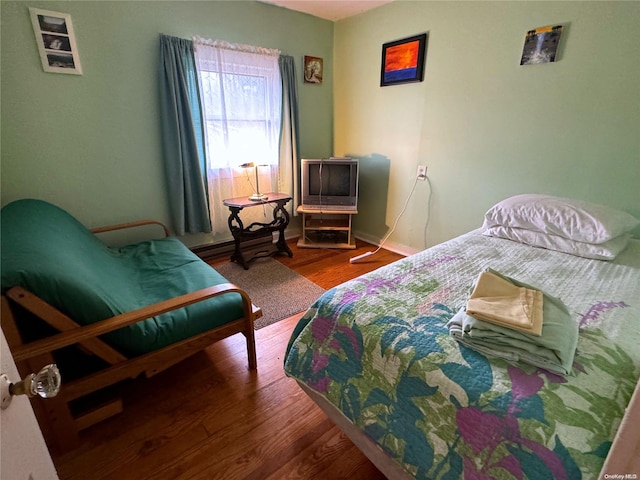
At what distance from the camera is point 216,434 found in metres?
1.36

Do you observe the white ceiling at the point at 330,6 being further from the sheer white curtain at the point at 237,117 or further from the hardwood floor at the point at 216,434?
the hardwood floor at the point at 216,434

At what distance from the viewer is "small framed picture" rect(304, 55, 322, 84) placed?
10.8 feet

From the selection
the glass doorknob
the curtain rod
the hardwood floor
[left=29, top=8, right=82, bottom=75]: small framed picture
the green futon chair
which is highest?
the curtain rod

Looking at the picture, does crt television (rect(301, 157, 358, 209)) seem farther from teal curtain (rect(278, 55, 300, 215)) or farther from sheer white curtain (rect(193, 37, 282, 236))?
sheer white curtain (rect(193, 37, 282, 236))

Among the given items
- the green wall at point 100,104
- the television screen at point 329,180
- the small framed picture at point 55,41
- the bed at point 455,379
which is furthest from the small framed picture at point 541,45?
the small framed picture at point 55,41

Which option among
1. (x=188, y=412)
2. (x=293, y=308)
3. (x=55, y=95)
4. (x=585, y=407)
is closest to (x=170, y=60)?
(x=55, y=95)

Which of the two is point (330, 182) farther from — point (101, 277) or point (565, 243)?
point (101, 277)

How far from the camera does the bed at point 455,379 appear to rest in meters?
0.72

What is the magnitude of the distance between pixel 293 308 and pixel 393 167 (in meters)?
1.86

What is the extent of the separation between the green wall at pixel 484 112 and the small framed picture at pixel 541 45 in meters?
0.04

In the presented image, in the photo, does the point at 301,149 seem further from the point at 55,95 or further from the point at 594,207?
the point at 594,207

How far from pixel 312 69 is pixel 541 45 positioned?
2.13m

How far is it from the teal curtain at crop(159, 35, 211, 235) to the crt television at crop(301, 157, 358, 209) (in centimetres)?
105

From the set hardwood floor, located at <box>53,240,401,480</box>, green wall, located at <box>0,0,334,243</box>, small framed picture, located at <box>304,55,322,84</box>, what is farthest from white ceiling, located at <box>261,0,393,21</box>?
hardwood floor, located at <box>53,240,401,480</box>
